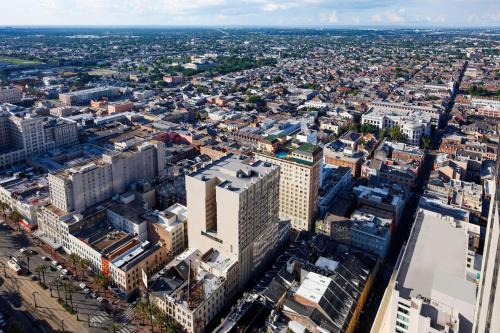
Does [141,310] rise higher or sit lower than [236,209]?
lower

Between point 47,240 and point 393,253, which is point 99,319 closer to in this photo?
point 47,240

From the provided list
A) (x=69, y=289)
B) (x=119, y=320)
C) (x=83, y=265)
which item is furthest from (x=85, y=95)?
(x=119, y=320)

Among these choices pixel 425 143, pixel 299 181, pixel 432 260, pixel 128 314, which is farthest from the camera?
pixel 425 143

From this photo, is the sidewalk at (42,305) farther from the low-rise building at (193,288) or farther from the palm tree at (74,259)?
the low-rise building at (193,288)

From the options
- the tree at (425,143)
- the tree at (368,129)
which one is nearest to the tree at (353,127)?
the tree at (368,129)

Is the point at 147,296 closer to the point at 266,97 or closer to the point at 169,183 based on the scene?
the point at 169,183

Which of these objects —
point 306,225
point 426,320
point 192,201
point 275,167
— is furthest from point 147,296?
point 426,320
